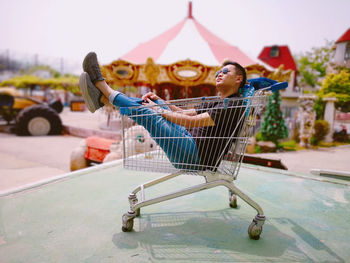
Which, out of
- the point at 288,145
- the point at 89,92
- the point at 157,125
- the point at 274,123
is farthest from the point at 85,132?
the point at 157,125

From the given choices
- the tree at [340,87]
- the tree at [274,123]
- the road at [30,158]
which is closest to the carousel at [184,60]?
the tree at [274,123]

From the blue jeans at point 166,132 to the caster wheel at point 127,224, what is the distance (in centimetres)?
49

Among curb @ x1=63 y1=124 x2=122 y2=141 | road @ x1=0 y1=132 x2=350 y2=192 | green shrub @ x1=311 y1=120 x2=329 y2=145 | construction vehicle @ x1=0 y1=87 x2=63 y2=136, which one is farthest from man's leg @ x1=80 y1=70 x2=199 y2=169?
construction vehicle @ x1=0 y1=87 x2=63 y2=136

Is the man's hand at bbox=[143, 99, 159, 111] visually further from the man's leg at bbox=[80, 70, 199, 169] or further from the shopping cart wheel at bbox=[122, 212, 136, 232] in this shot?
the shopping cart wheel at bbox=[122, 212, 136, 232]

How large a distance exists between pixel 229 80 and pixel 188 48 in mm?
7400

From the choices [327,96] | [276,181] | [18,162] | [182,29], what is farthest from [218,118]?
[182,29]

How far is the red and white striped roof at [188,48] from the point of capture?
8.35m

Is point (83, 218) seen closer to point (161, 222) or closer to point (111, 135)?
point (161, 222)

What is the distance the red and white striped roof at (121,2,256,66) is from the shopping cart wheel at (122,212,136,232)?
23.3 ft

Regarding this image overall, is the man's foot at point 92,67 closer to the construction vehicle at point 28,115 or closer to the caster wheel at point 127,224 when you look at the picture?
the caster wheel at point 127,224

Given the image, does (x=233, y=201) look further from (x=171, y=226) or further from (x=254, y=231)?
(x=171, y=226)

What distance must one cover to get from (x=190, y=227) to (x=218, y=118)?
2.73 ft

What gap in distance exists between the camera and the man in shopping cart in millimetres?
1597

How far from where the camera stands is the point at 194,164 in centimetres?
168
